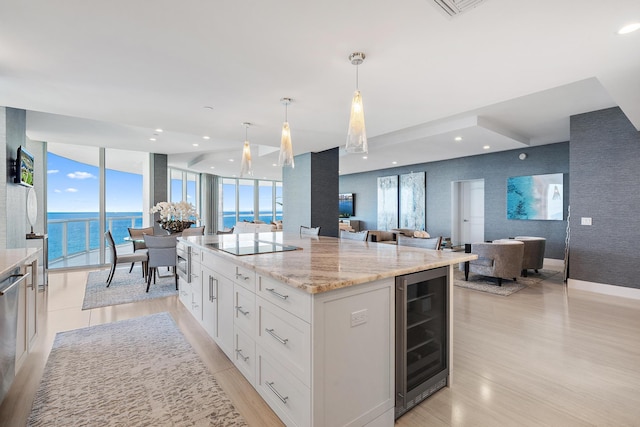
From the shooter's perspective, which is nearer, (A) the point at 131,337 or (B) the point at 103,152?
(A) the point at 131,337

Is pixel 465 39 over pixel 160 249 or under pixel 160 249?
over

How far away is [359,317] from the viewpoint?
5.15 ft

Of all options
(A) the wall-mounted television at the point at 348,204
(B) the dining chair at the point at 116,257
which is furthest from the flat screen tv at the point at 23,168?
(A) the wall-mounted television at the point at 348,204

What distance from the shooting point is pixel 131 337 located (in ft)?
9.40

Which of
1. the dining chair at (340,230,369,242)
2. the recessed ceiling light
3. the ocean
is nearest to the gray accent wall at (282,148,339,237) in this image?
the dining chair at (340,230,369,242)

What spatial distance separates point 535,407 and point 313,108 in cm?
327

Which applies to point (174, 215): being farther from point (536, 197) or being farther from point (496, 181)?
point (536, 197)

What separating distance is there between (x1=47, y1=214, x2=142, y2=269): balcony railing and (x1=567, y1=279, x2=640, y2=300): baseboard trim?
8234 mm

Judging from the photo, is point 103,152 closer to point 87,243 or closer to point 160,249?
point 87,243

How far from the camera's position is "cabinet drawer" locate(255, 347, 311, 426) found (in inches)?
58.4

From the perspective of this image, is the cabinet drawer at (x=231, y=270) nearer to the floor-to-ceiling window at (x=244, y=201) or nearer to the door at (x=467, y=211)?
the door at (x=467, y=211)

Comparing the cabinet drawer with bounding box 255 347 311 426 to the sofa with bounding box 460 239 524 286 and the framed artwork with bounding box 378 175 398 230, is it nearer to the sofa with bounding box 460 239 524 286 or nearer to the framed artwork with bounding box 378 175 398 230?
the sofa with bounding box 460 239 524 286

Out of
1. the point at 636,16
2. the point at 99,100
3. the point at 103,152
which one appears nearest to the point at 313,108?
the point at 99,100

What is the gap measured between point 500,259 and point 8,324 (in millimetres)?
5557
